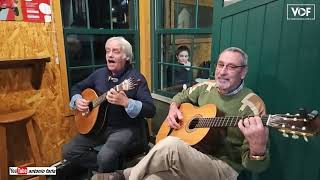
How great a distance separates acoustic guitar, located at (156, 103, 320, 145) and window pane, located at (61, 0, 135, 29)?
1268 millimetres

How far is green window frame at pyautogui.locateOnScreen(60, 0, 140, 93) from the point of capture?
241 centimetres

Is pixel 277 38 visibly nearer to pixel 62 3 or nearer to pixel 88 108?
pixel 88 108

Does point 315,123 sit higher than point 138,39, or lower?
lower

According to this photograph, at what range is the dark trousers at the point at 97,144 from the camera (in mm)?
1883

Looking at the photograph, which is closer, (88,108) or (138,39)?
(88,108)

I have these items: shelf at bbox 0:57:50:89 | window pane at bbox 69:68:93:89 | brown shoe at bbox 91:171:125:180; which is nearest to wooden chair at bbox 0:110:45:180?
shelf at bbox 0:57:50:89

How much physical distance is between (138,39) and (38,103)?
46.6 inches

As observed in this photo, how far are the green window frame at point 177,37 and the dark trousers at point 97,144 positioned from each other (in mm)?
787

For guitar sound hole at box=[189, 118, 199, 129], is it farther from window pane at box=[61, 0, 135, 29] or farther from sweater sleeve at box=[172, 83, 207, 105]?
window pane at box=[61, 0, 135, 29]

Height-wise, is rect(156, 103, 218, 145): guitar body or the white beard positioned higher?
the white beard

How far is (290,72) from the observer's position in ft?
5.23

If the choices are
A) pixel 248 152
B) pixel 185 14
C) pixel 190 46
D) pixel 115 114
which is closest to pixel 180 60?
pixel 190 46

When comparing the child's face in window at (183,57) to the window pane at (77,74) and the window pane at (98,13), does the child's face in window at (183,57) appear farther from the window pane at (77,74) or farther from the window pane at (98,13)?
the window pane at (77,74)

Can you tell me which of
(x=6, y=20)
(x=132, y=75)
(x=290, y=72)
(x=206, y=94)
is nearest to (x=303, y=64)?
(x=290, y=72)
